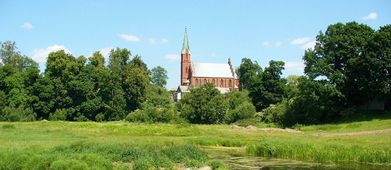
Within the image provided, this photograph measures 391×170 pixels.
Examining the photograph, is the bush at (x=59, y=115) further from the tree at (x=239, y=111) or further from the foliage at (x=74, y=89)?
the tree at (x=239, y=111)

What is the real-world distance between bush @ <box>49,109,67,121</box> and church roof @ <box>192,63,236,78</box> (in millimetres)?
73229

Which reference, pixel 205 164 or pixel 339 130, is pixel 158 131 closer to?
pixel 339 130

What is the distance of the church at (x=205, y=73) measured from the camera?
15812cm

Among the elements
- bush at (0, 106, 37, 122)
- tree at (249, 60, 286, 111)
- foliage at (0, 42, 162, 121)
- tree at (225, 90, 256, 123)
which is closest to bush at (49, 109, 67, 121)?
foliage at (0, 42, 162, 121)

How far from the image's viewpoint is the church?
158 metres

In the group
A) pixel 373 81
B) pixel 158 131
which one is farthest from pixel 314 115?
pixel 158 131

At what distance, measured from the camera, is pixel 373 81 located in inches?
2522

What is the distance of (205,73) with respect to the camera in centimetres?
15975

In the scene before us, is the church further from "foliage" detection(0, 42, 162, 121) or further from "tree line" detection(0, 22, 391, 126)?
"foliage" detection(0, 42, 162, 121)

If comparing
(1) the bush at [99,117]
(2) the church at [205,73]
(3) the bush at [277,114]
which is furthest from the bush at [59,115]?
(2) the church at [205,73]

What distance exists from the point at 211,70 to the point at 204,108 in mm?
77499

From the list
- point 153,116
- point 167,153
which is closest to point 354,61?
point 153,116

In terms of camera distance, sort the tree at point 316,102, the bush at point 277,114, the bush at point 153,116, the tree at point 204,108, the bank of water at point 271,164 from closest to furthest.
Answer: the bank of water at point 271,164 < the tree at point 316,102 < the bush at point 277,114 < the bush at point 153,116 < the tree at point 204,108

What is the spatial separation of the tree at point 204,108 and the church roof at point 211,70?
7062cm
